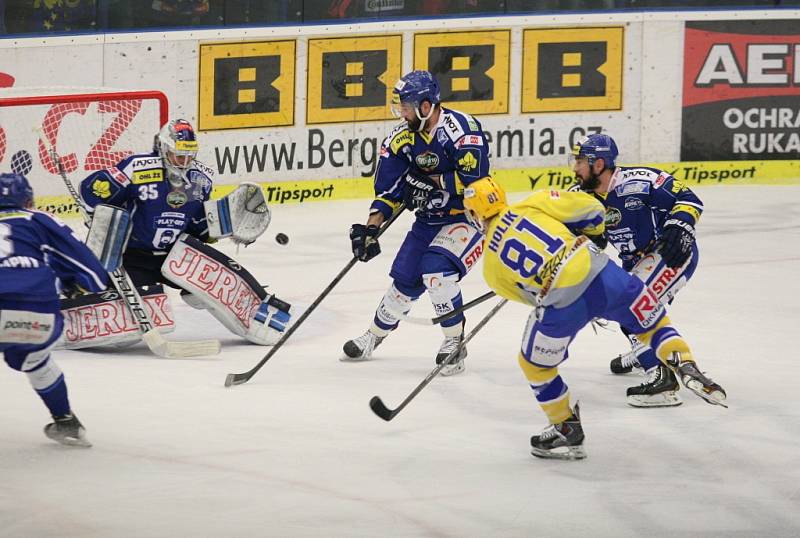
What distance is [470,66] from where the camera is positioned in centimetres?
1134

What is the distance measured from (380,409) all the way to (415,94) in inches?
62.8

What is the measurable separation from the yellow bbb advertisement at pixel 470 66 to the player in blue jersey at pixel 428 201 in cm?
458

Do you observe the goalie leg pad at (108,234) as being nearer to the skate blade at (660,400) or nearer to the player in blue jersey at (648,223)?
the player in blue jersey at (648,223)

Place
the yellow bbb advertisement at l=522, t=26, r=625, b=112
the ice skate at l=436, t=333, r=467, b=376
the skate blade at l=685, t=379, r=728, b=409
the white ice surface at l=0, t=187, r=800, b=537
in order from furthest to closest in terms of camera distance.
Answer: the yellow bbb advertisement at l=522, t=26, r=625, b=112
the ice skate at l=436, t=333, r=467, b=376
the skate blade at l=685, t=379, r=728, b=409
the white ice surface at l=0, t=187, r=800, b=537

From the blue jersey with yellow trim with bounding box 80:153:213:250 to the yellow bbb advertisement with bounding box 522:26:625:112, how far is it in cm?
484

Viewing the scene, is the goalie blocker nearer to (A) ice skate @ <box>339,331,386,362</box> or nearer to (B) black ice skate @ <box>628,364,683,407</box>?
(A) ice skate @ <box>339,331,386,362</box>

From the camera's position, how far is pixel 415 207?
22.4ft

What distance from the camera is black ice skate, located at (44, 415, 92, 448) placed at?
17.1 feet

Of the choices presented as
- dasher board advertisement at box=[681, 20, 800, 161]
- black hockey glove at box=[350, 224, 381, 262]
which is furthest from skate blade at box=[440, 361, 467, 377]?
dasher board advertisement at box=[681, 20, 800, 161]

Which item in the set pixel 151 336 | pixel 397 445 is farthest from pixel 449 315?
pixel 151 336

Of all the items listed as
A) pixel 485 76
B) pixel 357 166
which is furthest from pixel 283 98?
pixel 485 76

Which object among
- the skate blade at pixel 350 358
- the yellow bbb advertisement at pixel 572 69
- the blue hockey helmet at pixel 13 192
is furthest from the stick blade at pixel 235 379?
the yellow bbb advertisement at pixel 572 69

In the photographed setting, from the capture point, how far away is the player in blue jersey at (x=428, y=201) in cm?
655

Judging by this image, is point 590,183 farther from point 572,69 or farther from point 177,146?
point 572,69
